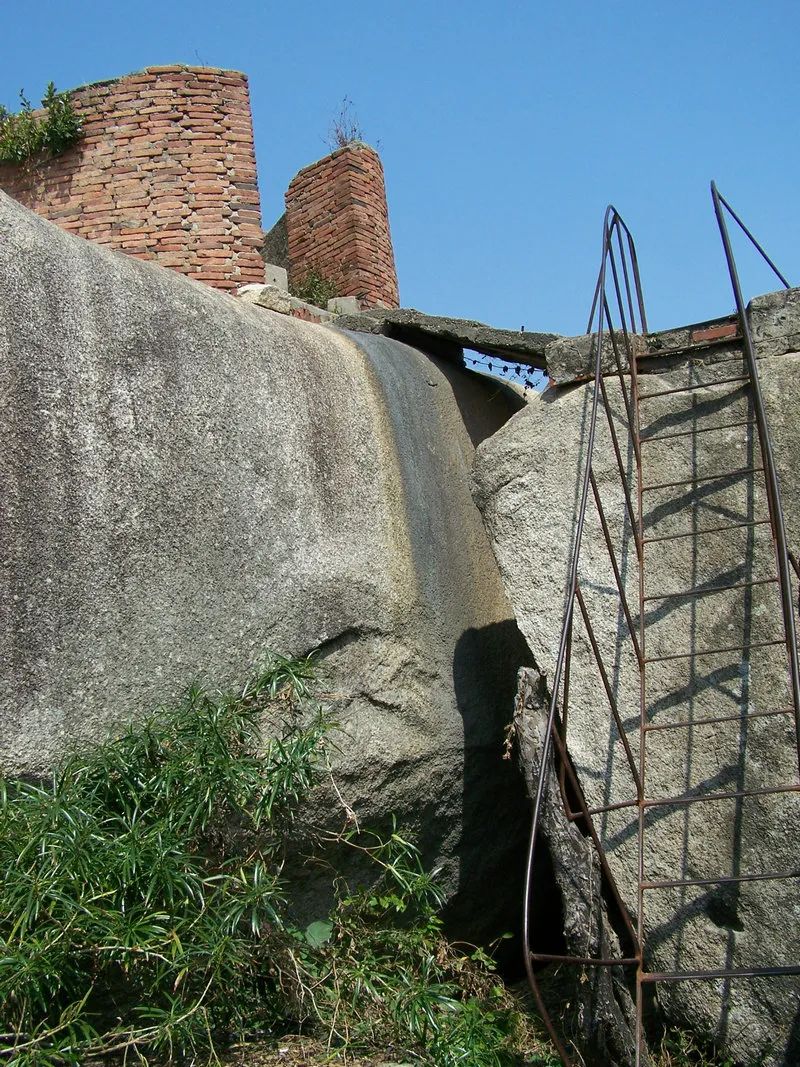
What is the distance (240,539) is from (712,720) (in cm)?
192

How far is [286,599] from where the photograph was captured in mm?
4387

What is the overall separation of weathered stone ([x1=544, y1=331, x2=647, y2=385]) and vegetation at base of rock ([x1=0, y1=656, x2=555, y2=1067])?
1773 millimetres

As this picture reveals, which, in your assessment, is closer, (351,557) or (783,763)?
(783,763)

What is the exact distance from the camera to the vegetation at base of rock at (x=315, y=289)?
26.7 feet

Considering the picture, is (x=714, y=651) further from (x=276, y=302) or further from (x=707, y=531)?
(x=276, y=302)

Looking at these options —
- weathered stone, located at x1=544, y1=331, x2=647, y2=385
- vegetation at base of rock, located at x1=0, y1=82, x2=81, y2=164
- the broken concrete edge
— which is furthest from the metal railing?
vegetation at base of rock, located at x1=0, y1=82, x2=81, y2=164

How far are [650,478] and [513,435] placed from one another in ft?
2.14

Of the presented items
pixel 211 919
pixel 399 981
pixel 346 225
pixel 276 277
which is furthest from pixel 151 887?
pixel 346 225

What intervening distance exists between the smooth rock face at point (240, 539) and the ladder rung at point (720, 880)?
117 centimetres

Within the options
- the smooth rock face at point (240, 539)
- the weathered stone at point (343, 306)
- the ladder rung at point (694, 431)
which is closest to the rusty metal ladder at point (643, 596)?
the ladder rung at point (694, 431)

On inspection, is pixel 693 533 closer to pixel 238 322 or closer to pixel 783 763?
pixel 783 763

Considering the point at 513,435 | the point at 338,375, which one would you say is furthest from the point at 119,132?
the point at 513,435

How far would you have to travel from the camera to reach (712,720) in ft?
12.9

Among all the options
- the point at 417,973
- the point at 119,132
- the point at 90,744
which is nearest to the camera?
the point at 90,744
